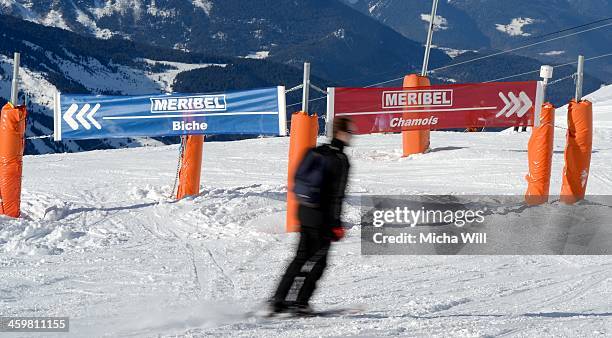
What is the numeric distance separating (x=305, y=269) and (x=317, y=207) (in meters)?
0.52

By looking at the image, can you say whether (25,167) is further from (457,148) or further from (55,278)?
(55,278)

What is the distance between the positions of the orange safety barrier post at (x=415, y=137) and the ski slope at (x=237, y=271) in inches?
88.2

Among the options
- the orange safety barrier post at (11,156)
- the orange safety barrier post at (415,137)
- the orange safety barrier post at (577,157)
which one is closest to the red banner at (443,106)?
the orange safety barrier post at (577,157)

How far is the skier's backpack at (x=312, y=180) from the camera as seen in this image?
21.2 feet

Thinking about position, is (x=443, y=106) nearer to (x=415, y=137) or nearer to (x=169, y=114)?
(x=169, y=114)

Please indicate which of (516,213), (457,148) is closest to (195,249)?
(516,213)

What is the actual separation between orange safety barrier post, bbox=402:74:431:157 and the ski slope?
2241mm

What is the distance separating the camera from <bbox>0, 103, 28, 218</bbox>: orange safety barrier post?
38.1ft

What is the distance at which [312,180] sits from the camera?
255 inches

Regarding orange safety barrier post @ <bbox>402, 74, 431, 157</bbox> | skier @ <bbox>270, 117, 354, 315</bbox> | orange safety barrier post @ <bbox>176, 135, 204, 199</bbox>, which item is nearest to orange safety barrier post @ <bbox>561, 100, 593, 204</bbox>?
orange safety barrier post @ <bbox>176, 135, 204, 199</bbox>

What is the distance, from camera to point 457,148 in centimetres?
1898

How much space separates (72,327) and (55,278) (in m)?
2.00

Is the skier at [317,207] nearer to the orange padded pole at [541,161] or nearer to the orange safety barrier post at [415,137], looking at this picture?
the orange padded pole at [541,161]

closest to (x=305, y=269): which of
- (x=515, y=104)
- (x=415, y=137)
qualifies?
(x=515, y=104)
